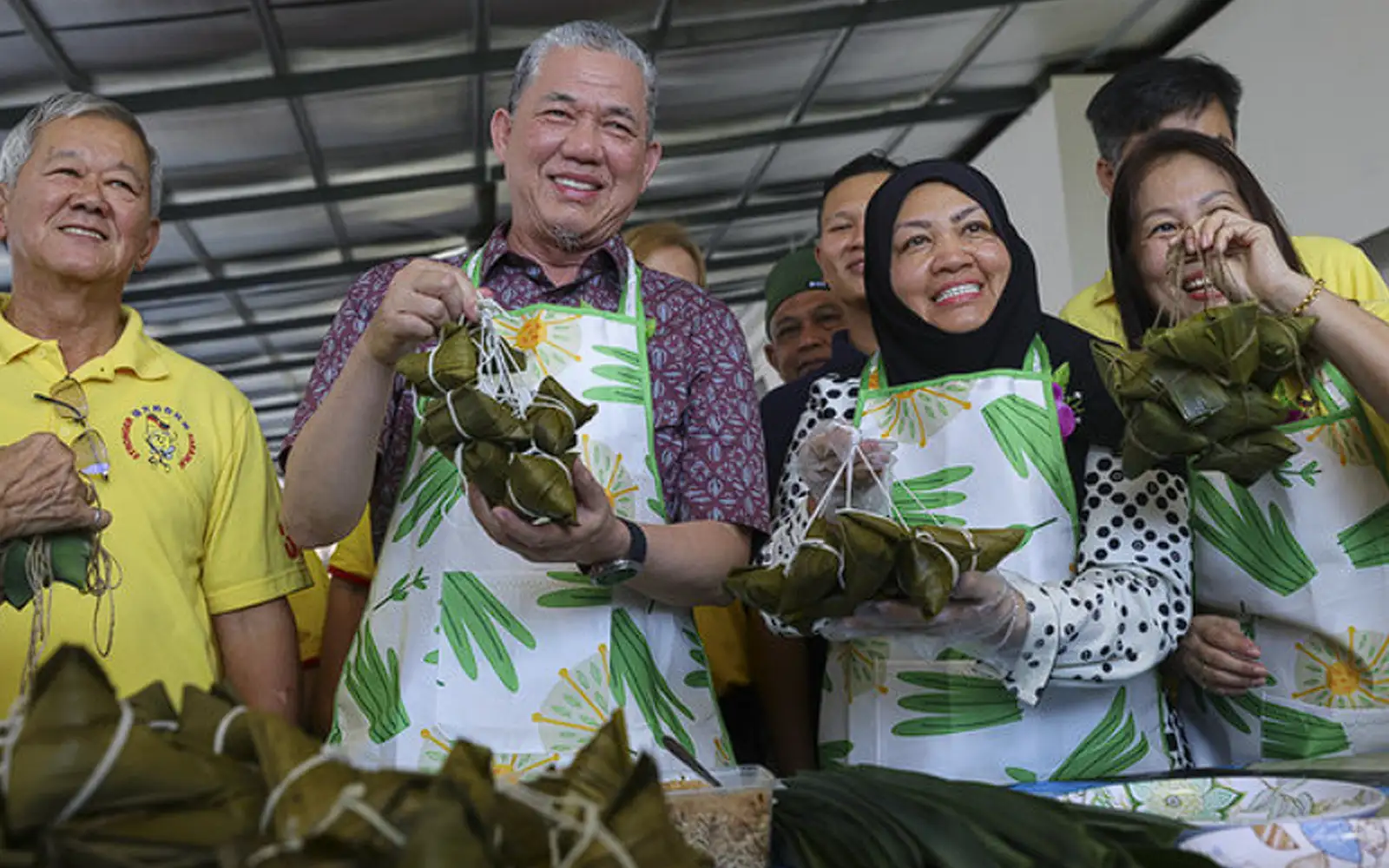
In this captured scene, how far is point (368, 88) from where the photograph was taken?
6.74m

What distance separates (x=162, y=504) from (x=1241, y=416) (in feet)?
5.44

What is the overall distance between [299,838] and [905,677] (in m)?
1.37

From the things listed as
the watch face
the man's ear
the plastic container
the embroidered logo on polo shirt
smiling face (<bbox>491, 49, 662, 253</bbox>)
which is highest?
the man's ear

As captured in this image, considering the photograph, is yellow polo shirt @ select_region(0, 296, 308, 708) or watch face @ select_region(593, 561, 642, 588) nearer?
watch face @ select_region(593, 561, 642, 588)

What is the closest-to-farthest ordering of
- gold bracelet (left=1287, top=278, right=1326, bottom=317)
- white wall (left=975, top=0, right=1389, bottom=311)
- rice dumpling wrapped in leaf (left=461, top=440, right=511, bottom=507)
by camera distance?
1. rice dumpling wrapped in leaf (left=461, top=440, right=511, bottom=507)
2. gold bracelet (left=1287, top=278, right=1326, bottom=317)
3. white wall (left=975, top=0, right=1389, bottom=311)

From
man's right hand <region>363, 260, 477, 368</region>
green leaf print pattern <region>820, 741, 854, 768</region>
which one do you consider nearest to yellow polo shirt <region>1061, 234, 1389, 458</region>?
green leaf print pattern <region>820, 741, 854, 768</region>

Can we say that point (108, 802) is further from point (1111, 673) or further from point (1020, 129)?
point (1020, 129)

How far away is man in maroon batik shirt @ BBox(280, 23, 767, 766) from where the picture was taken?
1940 mm

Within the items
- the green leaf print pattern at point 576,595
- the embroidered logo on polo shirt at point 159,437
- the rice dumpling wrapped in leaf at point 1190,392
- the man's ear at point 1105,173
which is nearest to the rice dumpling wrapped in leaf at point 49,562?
the embroidered logo on polo shirt at point 159,437

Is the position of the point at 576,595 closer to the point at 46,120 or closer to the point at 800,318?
Result: the point at 46,120

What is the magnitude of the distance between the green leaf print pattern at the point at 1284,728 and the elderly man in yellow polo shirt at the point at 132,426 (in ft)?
5.08

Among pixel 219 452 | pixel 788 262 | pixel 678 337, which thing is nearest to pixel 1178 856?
A: pixel 678 337

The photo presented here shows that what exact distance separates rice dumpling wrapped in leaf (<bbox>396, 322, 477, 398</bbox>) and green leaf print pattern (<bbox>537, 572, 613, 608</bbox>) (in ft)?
1.34

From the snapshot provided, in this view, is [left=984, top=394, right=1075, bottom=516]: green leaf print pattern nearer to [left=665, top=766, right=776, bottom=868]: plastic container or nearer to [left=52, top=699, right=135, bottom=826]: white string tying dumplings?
[left=665, top=766, right=776, bottom=868]: plastic container
